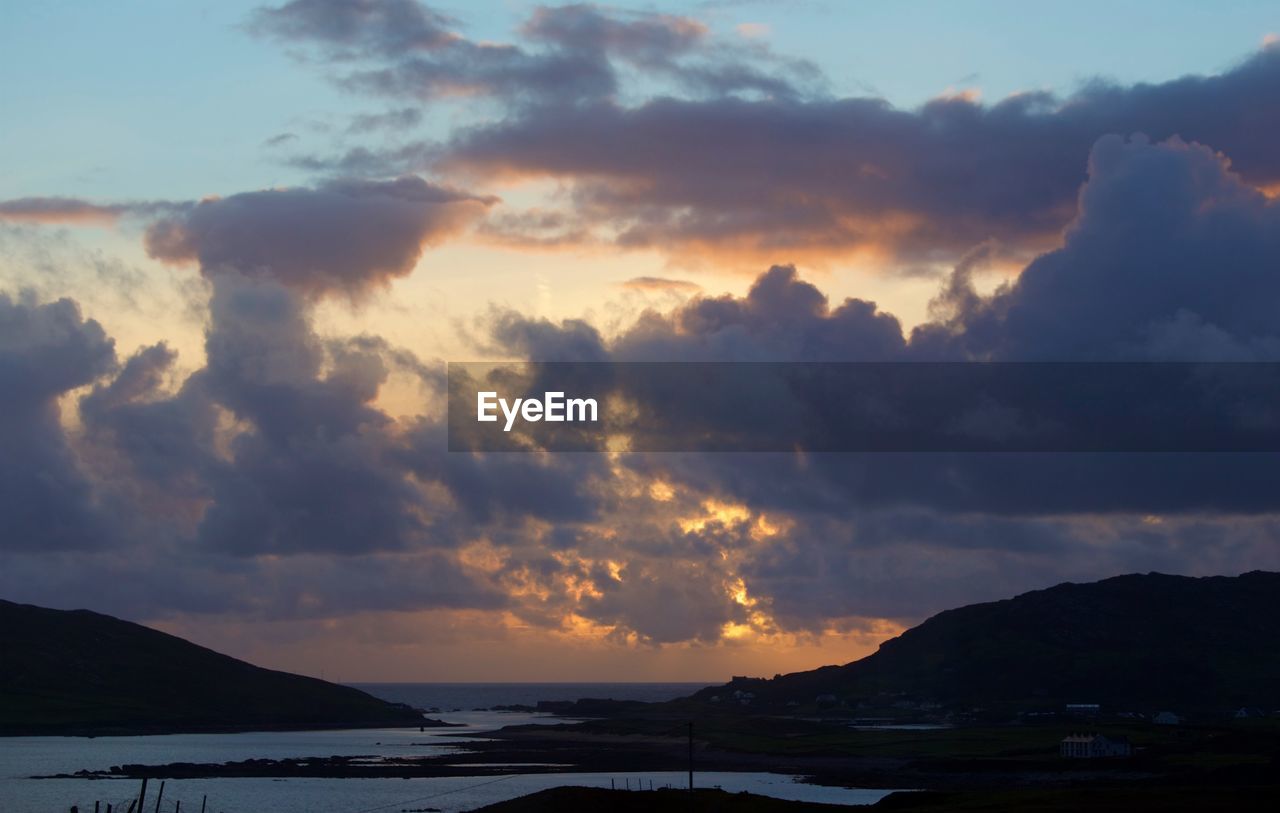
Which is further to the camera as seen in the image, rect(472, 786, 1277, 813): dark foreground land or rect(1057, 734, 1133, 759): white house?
rect(1057, 734, 1133, 759): white house

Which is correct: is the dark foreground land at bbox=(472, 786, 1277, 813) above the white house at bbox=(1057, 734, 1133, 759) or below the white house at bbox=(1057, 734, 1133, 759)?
below

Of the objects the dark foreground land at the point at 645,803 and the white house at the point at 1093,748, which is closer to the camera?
the dark foreground land at the point at 645,803

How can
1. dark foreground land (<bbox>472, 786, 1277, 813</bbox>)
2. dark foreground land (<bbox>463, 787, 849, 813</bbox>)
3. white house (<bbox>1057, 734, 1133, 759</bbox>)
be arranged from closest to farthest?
dark foreground land (<bbox>472, 786, 1277, 813</bbox>)
dark foreground land (<bbox>463, 787, 849, 813</bbox>)
white house (<bbox>1057, 734, 1133, 759</bbox>)

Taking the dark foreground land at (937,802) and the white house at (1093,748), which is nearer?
the dark foreground land at (937,802)

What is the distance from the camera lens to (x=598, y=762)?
190125 millimetres

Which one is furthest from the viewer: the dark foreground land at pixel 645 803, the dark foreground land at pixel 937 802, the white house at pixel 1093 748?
the white house at pixel 1093 748

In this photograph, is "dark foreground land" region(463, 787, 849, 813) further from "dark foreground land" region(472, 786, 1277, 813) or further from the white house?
the white house

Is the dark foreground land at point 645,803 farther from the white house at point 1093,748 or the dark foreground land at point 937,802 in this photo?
the white house at point 1093,748

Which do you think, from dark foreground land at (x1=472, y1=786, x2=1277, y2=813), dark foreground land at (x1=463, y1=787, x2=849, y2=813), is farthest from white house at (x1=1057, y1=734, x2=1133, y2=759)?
dark foreground land at (x1=463, y1=787, x2=849, y2=813)

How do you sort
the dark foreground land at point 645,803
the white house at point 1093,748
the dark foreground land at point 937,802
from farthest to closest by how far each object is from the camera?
the white house at point 1093,748 → the dark foreground land at point 645,803 → the dark foreground land at point 937,802

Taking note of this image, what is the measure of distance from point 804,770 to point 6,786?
98.2 m

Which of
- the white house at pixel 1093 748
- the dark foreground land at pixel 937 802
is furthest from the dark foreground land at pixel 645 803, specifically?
the white house at pixel 1093 748

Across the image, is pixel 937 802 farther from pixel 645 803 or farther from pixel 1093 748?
pixel 1093 748

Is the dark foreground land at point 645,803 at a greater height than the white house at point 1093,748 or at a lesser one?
lesser
